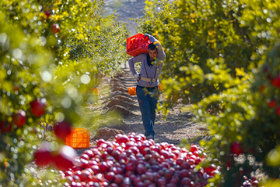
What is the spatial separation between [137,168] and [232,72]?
1428 millimetres

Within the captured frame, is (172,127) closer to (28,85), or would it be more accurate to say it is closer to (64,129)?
(28,85)

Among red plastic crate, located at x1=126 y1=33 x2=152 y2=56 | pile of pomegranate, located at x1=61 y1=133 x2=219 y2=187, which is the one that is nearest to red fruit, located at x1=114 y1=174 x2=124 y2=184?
pile of pomegranate, located at x1=61 y1=133 x2=219 y2=187

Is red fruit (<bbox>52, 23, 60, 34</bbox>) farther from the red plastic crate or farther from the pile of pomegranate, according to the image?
the red plastic crate

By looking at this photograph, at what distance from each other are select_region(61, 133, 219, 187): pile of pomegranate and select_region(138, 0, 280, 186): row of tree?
379 millimetres

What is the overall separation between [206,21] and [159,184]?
1.71 meters

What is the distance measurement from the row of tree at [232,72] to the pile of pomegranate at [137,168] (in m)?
0.38

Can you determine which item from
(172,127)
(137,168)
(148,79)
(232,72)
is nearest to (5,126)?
(137,168)

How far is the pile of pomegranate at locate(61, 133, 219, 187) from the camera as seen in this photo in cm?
415

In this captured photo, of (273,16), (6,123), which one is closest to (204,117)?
(273,16)

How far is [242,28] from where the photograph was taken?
12.7 feet

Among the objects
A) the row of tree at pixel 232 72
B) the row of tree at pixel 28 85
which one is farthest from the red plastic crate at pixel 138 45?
the row of tree at pixel 28 85

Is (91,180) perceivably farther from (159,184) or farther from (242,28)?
(242,28)

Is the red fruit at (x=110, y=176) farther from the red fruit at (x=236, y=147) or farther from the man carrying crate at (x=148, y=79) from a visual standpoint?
the man carrying crate at (x=148, y=79)

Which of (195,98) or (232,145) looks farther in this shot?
(195,98)
